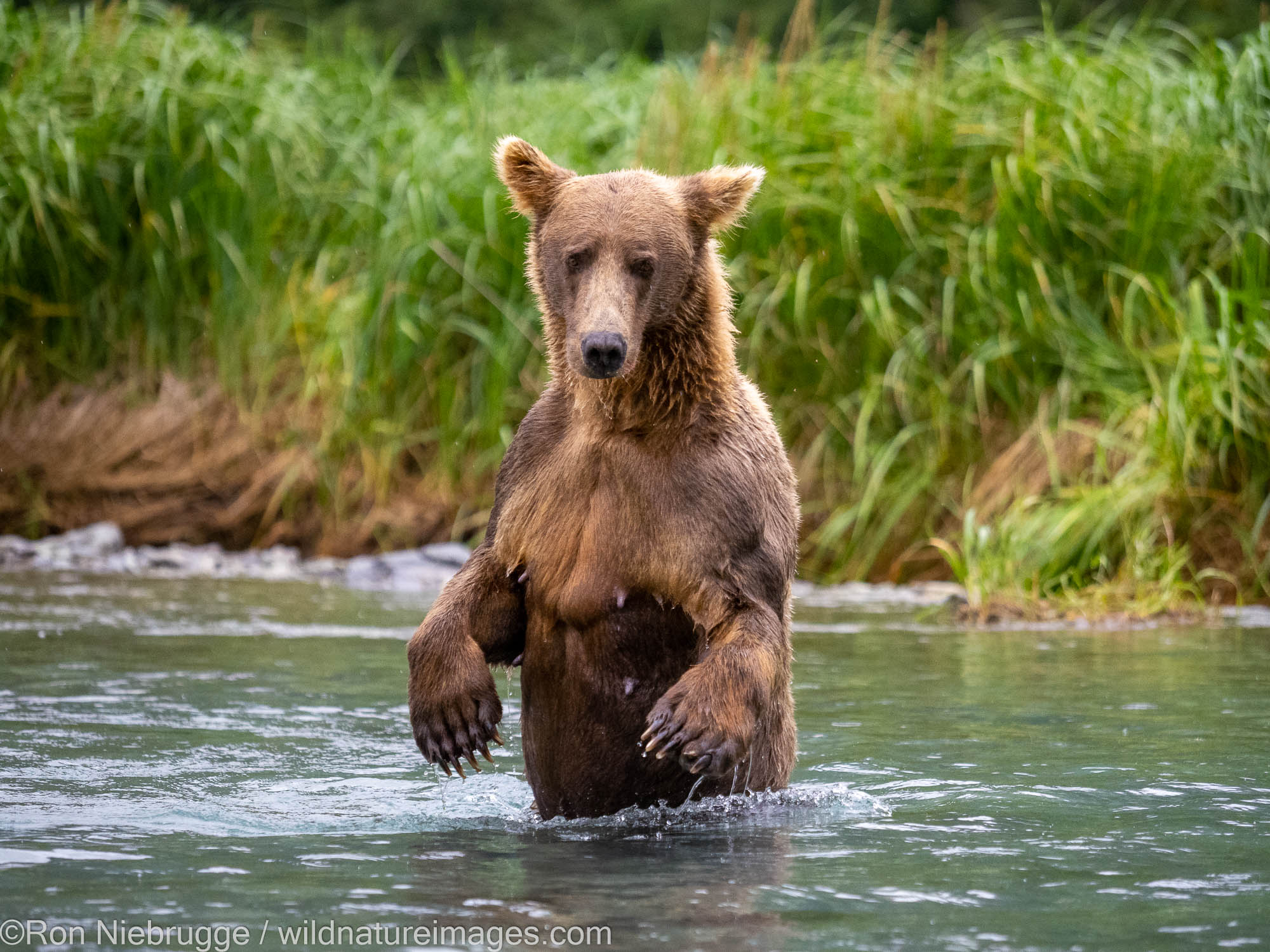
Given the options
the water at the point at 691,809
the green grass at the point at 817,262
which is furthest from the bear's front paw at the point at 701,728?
the green grass at the point at 817,262

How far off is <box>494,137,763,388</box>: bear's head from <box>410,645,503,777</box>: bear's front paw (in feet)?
2.40

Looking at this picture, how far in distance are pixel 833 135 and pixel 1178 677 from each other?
4.33m

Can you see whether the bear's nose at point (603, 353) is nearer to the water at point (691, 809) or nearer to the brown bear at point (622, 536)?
the brown bear at point (622, 536)

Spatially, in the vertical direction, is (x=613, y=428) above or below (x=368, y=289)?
below

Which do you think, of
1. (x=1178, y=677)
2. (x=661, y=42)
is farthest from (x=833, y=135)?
(x=661, y=42)

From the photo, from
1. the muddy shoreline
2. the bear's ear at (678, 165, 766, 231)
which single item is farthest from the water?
the muddy shoreline

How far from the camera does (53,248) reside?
383 inches

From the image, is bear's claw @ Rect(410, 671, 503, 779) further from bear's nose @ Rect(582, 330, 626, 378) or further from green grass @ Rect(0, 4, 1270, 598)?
green grass @ Rect(0, 4, 1270, 598)

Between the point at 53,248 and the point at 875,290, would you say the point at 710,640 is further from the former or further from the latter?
the point at 53,248

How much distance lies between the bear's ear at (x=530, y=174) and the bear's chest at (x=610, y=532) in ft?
2.13

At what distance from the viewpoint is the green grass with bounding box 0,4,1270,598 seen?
307 inches

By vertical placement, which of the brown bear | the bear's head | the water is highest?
the bear's head

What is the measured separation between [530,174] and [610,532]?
3.18 ft

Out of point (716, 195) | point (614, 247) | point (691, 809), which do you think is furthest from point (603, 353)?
point (691, 809)
